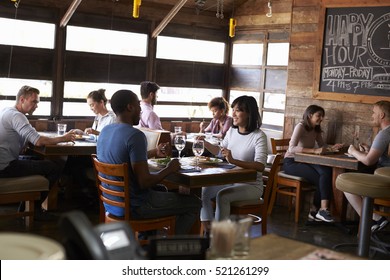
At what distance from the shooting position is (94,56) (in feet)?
23.9

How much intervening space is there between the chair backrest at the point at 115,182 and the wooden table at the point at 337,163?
8.55 ft

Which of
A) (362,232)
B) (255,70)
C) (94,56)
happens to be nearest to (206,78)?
(255,70)

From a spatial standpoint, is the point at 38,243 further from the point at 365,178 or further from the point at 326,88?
the point at 326,88

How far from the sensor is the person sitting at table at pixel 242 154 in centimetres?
443

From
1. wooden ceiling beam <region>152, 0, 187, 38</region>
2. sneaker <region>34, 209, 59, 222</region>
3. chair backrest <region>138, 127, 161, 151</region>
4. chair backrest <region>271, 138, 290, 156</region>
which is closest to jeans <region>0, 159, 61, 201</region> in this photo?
sneaker <region>34, 209, 59, 222</region>

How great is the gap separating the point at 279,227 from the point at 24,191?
2.57m

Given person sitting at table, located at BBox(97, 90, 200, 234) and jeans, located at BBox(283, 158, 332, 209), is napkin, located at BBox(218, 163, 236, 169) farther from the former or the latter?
jeans, located at BBox(283, 158, 332, 209)

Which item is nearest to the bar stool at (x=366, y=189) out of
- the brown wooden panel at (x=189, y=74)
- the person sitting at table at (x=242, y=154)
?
the person sitting at table at (x=242, y=154)

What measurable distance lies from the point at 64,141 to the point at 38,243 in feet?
13.7

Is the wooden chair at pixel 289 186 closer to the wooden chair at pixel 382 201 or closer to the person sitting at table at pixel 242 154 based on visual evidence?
the wooden chair at pixel 382 201

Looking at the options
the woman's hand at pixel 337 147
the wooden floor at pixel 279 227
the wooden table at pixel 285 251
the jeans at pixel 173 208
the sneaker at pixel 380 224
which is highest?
the woman's hand at pixel 337 147

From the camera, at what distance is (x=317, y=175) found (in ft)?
20.0

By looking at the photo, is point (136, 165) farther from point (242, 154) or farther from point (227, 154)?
point (242, 154)

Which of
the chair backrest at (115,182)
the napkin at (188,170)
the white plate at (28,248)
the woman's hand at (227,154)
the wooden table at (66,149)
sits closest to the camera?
the white plate at (28,248)
